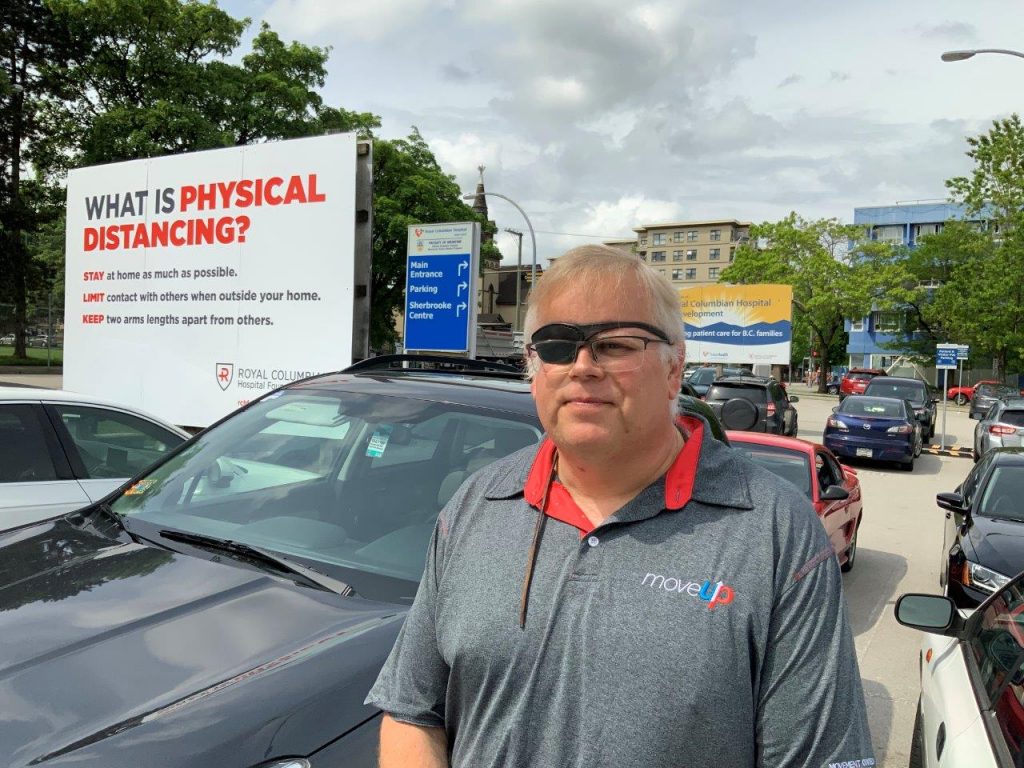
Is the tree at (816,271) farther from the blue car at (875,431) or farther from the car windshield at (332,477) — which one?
the car windshield at (332,477)

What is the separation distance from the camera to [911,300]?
52531 millimetres

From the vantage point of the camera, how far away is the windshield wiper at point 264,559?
2.30m

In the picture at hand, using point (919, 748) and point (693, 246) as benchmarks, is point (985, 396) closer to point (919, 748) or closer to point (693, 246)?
point (919, 748)

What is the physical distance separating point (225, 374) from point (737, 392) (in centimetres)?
1270

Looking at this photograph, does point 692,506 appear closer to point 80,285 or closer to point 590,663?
point 590,663

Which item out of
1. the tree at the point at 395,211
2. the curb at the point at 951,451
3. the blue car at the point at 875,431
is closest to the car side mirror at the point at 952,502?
the blue car at the point at 875,431

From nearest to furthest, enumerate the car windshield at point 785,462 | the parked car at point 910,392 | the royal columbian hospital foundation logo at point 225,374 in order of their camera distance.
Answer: the car windshield at point 785,462 → the royal columbian hospital foundation logo at point 225,374 → the parked car at point 910,392

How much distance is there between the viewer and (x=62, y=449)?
480 centimetres

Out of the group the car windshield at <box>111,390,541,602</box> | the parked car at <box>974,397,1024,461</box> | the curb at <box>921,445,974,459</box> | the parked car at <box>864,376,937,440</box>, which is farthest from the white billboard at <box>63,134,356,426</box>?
the parked car at <box>864,376,937,440</box>

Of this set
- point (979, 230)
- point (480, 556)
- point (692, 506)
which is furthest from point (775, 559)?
point (979, 230)

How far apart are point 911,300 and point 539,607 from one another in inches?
2277

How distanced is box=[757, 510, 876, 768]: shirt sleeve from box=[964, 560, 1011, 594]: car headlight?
4320 millimetres

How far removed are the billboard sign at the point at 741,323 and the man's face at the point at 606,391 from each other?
27.5m

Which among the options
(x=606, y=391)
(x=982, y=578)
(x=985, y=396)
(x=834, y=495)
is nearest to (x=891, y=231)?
(x=985, y=396)
